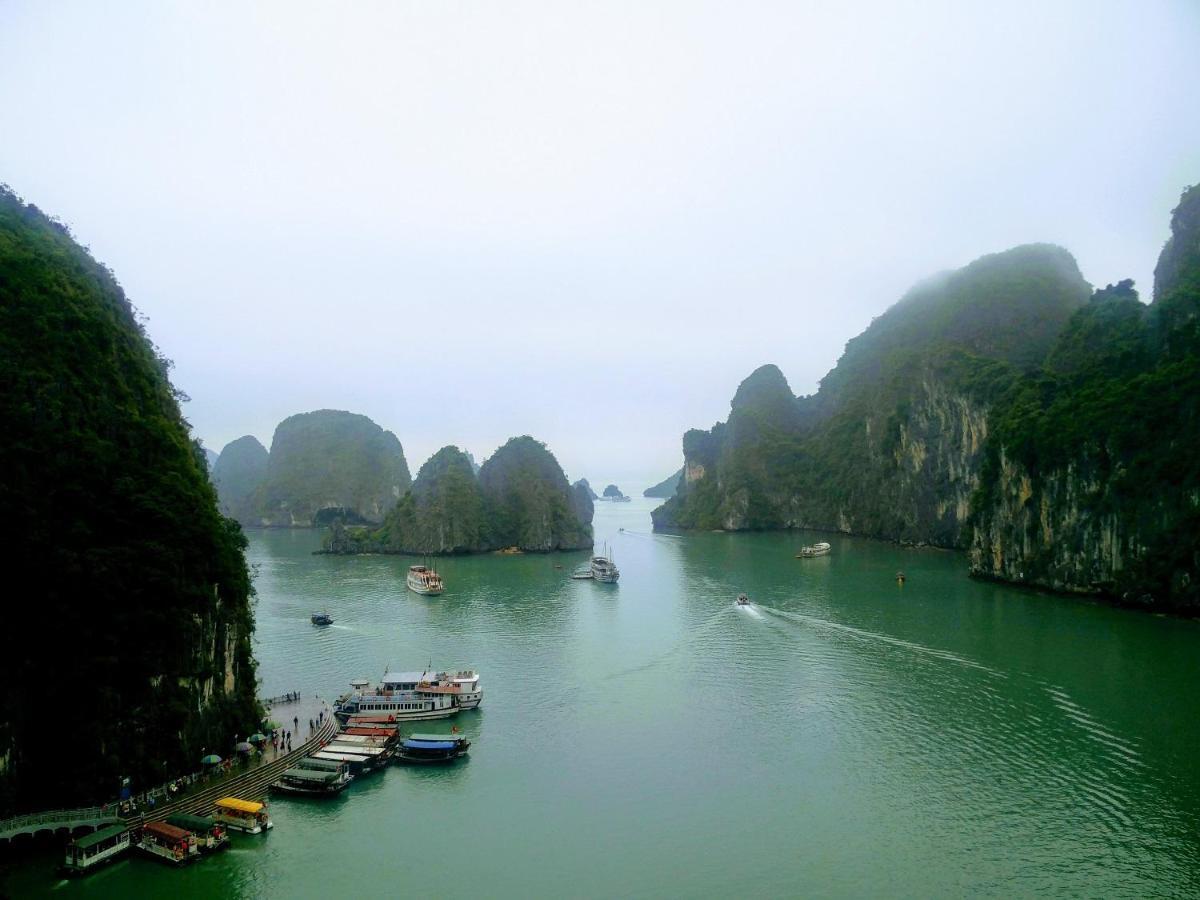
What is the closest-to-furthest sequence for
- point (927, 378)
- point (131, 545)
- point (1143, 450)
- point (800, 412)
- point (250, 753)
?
point (131, 545) → point (250, 753) → point (1143, 450) → point (927, 378) → point (800, 412)

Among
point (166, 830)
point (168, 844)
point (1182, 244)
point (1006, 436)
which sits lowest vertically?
point (168, 844)

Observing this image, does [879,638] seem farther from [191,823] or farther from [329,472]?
[329,472]

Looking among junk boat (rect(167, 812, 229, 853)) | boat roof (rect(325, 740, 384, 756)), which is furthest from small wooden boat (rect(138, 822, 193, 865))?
boat roof (rect(325, 740, 384, 756))

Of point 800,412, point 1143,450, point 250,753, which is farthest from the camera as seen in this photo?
point 800,412

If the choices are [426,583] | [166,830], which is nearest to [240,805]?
[166,830]

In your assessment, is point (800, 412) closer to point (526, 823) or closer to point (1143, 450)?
point (1143, 450)

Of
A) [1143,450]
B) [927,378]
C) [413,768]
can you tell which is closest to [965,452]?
[927,378]
